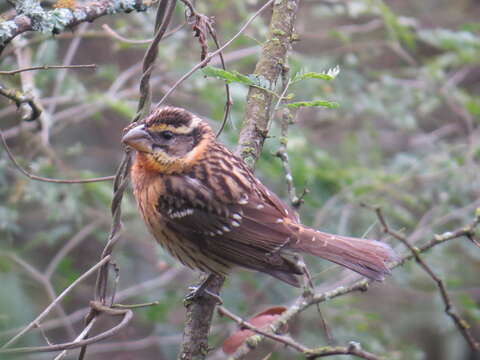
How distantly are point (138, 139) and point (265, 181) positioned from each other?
2.53 m

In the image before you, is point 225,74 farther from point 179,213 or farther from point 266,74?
point 179,213

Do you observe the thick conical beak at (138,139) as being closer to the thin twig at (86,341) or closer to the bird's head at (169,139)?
the bird's head at (169,139)

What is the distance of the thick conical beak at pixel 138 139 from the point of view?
10.0ft

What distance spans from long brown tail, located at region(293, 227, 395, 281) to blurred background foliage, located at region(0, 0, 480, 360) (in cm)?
68

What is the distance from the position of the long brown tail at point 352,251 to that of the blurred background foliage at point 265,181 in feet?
2.22

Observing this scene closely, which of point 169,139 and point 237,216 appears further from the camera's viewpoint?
point 237,216

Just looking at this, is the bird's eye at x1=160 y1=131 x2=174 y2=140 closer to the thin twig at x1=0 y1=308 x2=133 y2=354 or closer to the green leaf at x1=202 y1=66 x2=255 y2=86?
the green leaf at x1=202 y1=66 x2=255 y2=86

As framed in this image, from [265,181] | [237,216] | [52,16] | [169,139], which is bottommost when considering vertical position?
[265,181]

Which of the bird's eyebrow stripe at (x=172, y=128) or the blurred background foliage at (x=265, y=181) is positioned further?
the blurred background foliage at (x=265, y=181)

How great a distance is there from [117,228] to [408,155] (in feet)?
10.9

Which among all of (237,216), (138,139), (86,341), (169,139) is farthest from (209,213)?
(86,341)

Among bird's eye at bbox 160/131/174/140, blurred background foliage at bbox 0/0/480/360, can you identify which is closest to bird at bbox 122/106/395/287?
bird's eye at bbox 160/131/174/140

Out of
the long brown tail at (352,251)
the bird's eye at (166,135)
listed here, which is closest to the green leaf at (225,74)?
the bird's eye at (166,135)

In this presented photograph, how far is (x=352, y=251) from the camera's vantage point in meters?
3.22
